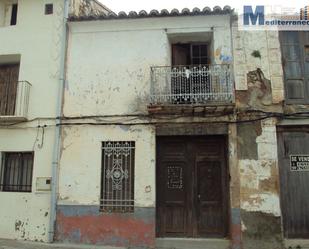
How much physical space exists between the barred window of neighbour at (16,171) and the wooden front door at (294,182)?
22.0ft

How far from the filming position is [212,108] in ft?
29.9

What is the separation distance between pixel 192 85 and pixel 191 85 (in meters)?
0.03

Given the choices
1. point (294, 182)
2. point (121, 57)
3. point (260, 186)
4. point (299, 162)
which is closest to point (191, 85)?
point (121, 57)

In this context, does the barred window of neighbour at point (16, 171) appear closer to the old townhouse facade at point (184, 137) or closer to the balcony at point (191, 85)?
the old townhouse facade at point (184, 137)

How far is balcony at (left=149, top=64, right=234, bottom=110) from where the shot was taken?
9.27 m

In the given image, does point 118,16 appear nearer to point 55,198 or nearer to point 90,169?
point 90,169

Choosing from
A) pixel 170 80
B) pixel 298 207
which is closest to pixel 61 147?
pixel 170 80

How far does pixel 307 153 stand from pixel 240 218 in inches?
93.8

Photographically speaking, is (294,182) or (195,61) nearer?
(294,182)

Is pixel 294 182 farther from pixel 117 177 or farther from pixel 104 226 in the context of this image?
pixel 104 226

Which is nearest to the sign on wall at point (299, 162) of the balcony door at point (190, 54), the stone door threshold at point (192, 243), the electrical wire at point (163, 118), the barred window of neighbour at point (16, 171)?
the electrical wire at point (163, 118)

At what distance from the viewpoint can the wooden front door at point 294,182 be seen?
9.06m

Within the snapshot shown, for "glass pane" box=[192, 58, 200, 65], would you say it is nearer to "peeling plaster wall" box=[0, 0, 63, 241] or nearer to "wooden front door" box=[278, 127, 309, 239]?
"wooden front door" box=[278, 127, 309, 239]

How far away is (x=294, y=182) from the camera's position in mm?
9242
